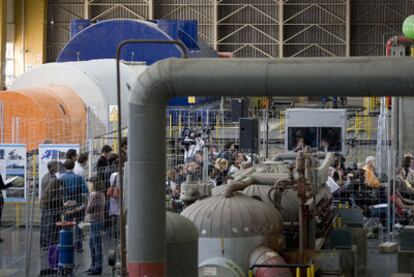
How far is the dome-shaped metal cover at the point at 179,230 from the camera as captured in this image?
11.0 m

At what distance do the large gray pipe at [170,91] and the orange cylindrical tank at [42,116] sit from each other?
1388cm

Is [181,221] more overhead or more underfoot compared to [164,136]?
more underfoot

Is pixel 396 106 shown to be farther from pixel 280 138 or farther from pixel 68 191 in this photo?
pixel 280 138

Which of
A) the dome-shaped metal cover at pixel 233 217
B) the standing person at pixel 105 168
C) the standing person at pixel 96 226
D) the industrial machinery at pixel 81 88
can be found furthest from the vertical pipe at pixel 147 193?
the industrial machinery at pixel 81 88

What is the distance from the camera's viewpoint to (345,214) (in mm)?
19109

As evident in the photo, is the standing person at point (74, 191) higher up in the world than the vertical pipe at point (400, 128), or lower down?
lower down

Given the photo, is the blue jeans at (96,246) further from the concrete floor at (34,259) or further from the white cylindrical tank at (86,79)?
the white cylindrical tank at (86,79)

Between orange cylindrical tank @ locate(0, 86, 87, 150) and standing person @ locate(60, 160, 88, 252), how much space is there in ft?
21.9

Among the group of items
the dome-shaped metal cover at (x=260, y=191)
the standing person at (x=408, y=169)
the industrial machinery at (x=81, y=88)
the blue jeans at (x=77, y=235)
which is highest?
the industrial machinery at (x=81, y=88)

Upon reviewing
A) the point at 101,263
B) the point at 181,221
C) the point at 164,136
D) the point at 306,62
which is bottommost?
the point at 101,263

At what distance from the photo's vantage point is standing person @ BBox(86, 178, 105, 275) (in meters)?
16.9

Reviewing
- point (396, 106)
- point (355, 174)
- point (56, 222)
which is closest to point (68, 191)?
point (56, 222)

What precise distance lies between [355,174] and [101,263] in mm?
7997

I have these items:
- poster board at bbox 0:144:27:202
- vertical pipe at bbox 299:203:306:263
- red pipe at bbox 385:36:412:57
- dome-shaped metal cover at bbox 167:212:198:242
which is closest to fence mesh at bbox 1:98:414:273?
poster board at bbox 0:144:27:202
